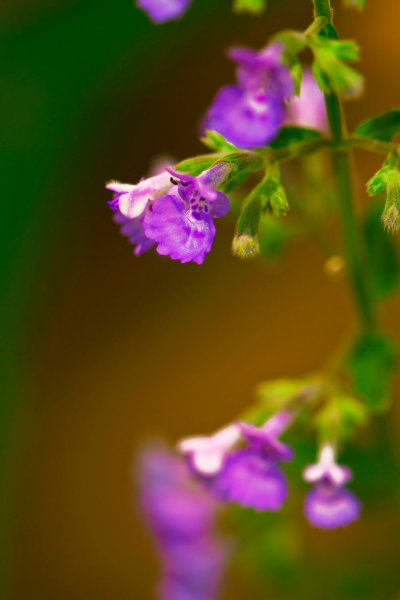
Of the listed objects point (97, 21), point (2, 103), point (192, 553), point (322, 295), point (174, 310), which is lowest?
point (192, 553)

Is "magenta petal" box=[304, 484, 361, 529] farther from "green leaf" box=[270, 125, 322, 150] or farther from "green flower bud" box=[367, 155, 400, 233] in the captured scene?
"green leaf" box=[270, 125, 322, 150]

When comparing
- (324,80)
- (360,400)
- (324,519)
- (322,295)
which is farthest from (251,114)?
(322,295)

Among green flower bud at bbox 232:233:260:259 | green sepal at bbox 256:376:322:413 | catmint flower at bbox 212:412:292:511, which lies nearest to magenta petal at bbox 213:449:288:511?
catmint flower at bbox 212:412:292:511

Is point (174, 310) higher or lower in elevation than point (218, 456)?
higher

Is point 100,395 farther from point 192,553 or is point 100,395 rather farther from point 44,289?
point 192,553

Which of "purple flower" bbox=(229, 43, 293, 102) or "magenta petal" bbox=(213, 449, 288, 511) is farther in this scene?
"magenta petal" bbox=(213, 449, 288, 511)

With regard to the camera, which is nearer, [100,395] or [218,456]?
[218,456]

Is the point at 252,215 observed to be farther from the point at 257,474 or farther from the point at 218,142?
the point at 257,474

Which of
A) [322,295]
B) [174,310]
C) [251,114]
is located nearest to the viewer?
[251,114]
